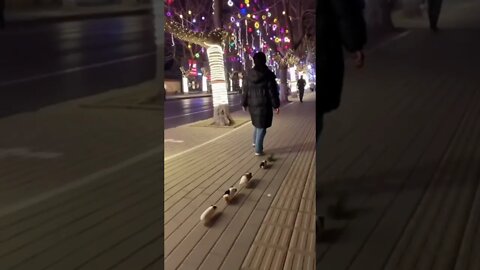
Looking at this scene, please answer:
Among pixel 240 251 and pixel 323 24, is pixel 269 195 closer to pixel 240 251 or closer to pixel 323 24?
pixel 240 251

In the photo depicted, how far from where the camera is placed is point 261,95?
232 inches

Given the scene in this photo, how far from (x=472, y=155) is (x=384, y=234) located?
532 millimetres

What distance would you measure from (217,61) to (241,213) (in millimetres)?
6982

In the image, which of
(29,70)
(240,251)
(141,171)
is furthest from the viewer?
(240,251)

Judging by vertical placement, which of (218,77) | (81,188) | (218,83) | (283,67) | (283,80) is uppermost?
(283,67)

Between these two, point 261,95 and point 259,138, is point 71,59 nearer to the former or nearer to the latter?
point 261,95

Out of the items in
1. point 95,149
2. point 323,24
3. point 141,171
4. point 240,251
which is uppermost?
point 323,24

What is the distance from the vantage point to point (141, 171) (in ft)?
5.82

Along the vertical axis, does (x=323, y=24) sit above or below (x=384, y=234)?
above

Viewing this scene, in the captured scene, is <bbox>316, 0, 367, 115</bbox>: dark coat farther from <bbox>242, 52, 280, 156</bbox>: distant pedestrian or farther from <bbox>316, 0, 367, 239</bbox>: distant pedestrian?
<bbox>242, 52, 280, 156</bbox>: distant pedestrian

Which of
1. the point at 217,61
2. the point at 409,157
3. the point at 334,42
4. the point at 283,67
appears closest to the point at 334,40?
the point at 334,42

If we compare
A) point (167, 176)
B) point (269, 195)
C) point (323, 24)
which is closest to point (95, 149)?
point (323, 24)

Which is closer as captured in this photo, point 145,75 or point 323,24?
point 323,24

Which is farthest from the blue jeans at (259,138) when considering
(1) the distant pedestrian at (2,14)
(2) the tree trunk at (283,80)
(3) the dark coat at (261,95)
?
(2) the tree trunk at (283,80)
